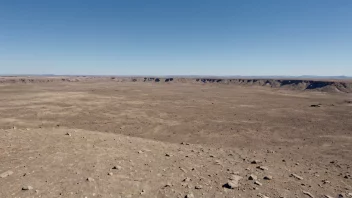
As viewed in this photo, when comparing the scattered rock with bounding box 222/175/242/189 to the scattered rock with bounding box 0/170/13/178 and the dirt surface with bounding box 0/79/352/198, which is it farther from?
the scattered rock with bounding box 0/170/13/178

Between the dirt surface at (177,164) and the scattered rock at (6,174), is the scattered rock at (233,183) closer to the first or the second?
the dirt surface at (177,164)

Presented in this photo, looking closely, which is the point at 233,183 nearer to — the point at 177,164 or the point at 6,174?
the point at 177,164

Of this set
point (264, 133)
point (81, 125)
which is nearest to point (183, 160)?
point (264, 133)

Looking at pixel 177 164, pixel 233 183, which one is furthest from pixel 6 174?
pixel 233 183

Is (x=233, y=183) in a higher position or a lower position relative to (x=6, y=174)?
lower

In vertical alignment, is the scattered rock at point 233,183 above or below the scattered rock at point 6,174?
below

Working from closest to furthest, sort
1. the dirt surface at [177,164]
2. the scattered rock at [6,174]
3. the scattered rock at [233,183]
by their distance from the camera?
the dirt surface at [177,164]
the scattered rock at [233,183]
the scattered rock at [6,174]

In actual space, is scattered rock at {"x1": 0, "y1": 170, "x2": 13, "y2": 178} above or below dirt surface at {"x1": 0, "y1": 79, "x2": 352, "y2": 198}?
above

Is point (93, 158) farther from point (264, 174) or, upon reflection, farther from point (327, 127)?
point (327, 127)

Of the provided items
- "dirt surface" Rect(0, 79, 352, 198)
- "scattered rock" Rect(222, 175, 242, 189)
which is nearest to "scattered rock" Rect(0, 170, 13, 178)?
"dirt surface" Rect(0, 79, 352, 198)

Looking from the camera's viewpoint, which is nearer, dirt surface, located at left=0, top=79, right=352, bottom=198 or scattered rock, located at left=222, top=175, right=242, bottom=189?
dirt surface, located at left=0, top=79, right=352, bottom=198

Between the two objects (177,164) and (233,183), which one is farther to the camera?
(177,164)

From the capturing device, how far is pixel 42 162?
36.7 feet

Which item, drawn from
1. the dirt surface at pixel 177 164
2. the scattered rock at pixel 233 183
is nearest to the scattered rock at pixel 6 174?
the dirt surface at pixel 177 164
